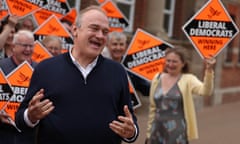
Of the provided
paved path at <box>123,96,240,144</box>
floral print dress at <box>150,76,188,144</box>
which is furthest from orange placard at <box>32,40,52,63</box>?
Answer: paved path at <box>123,96,240,144</box>

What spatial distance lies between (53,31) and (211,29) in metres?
1.93

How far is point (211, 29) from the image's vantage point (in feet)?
15.4

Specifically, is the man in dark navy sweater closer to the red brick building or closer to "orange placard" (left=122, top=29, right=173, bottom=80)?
"orange placard" (left=122, top=29, right=173, bottom=80)

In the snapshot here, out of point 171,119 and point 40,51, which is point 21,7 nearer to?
point 40,51

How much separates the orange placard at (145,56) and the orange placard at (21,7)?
3.90ft

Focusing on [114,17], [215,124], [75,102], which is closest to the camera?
[75,102]

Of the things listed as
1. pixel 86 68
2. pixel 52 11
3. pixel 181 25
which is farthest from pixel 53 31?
pixel 181 25

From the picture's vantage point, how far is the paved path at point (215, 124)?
9876mm

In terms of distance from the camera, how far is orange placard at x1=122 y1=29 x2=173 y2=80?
546cm

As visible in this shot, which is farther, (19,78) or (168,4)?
(168,4)

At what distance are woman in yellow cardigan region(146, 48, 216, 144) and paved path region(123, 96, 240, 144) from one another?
3.97 metres

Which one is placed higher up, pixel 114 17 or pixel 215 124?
pixel 114 17

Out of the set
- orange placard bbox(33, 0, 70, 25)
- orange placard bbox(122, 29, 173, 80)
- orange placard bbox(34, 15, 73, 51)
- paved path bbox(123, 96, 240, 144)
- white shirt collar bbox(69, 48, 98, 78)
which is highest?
orange placard bbox(33, 0, 70, 25)

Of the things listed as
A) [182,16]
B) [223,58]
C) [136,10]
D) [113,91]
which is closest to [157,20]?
[136,10]
